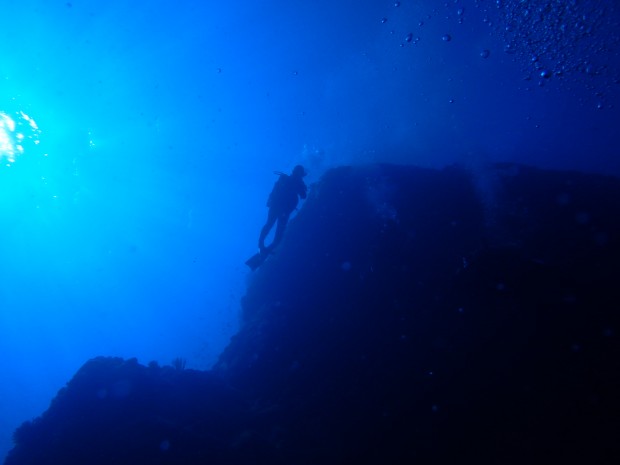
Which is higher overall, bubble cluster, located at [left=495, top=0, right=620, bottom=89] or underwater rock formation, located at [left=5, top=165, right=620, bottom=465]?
bubble cluster, located at [left=495, top=0, right=620, bottom=89]

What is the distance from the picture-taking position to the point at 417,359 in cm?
833

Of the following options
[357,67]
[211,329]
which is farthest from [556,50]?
[211,329]

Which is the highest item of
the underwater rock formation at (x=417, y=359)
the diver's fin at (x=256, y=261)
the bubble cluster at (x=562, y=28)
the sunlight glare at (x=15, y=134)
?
the sunlight glare at (x=15, y=134)

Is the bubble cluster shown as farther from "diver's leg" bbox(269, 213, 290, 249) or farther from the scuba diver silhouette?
"diver's leg" bbox(269, 213, 290, 249)

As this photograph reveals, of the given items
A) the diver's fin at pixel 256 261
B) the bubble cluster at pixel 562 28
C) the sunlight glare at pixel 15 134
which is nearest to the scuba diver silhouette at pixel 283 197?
the diver's fin at pixel 256 261

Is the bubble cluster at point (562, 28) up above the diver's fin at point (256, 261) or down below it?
above

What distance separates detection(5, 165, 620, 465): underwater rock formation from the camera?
6.54 metres

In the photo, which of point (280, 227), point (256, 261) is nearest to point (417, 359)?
point (256, 261)

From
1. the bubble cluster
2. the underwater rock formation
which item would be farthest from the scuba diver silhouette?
the bubble cluster

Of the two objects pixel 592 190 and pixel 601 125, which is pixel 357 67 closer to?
pixel 592 190

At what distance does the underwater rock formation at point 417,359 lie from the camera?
6543 millimetres

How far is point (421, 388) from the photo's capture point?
25.6 ft

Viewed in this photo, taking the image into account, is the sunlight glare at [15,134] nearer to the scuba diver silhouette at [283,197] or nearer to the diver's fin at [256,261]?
the scuba diver silhouette at [283,197]

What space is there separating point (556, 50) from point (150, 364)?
72.3ft
